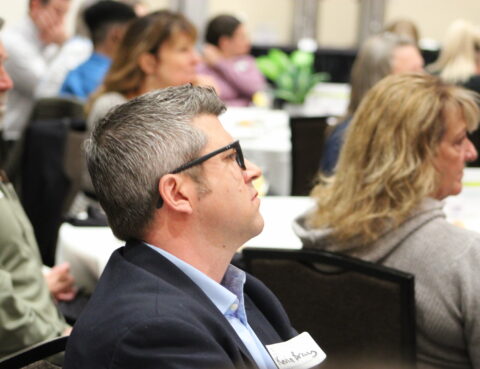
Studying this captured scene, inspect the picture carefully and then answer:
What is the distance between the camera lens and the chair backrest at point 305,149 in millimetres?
4438

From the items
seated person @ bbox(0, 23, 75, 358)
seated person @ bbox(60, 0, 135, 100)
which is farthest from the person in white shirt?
seated person @ bbox(0, 23, 75, 358)

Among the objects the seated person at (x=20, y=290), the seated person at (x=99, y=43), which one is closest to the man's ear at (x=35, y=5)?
the seated person at (x=99, y=43)

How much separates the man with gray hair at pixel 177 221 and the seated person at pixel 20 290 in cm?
80

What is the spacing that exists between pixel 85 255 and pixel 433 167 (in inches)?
48.4

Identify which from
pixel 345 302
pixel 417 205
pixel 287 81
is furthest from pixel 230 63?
pixel 345 302

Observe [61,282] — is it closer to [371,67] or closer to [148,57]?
[148,57]

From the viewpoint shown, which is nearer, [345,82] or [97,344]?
[97,344]

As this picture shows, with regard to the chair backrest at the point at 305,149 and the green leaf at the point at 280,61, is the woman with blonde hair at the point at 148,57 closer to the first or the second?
the chair backrest at the point at 305,149

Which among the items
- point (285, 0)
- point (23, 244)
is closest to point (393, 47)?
point (23, 244)

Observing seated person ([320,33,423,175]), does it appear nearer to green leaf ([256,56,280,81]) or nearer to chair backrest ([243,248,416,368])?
chair backrest ([243,248,416,368])

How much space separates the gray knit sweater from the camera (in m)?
1.98

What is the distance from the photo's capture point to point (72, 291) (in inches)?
113

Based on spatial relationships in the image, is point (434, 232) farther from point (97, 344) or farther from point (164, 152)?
point (97, 344)

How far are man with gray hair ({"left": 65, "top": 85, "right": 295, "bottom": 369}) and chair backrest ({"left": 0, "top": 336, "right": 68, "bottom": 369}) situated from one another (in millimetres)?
152
